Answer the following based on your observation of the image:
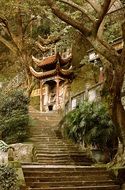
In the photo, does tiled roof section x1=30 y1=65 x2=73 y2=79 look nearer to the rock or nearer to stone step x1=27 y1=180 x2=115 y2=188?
the rock

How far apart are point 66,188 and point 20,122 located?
6.62 m

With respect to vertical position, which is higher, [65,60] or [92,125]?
[65,60]

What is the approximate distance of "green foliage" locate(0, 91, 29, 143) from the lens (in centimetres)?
1767

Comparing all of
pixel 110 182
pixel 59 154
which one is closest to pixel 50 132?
pixel 59 154

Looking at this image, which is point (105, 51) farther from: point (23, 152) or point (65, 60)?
point (65, 60)

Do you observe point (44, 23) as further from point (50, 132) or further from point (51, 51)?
point (50, 132)

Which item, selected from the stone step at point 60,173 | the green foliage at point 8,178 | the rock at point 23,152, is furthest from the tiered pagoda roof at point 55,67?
the green foliage at point 8,178

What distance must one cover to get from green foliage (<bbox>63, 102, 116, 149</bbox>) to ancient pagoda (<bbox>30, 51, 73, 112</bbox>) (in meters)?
8.89

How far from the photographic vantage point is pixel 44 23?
2977 centimetres

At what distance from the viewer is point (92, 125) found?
16.2 metres

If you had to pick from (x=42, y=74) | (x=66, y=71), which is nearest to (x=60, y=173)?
(x=66, y=71)

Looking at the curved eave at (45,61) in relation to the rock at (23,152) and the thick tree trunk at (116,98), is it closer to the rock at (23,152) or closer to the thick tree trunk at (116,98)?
the rock at (23,152)

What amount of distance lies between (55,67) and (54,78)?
2.40ft

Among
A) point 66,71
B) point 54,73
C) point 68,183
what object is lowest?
point 68,183
